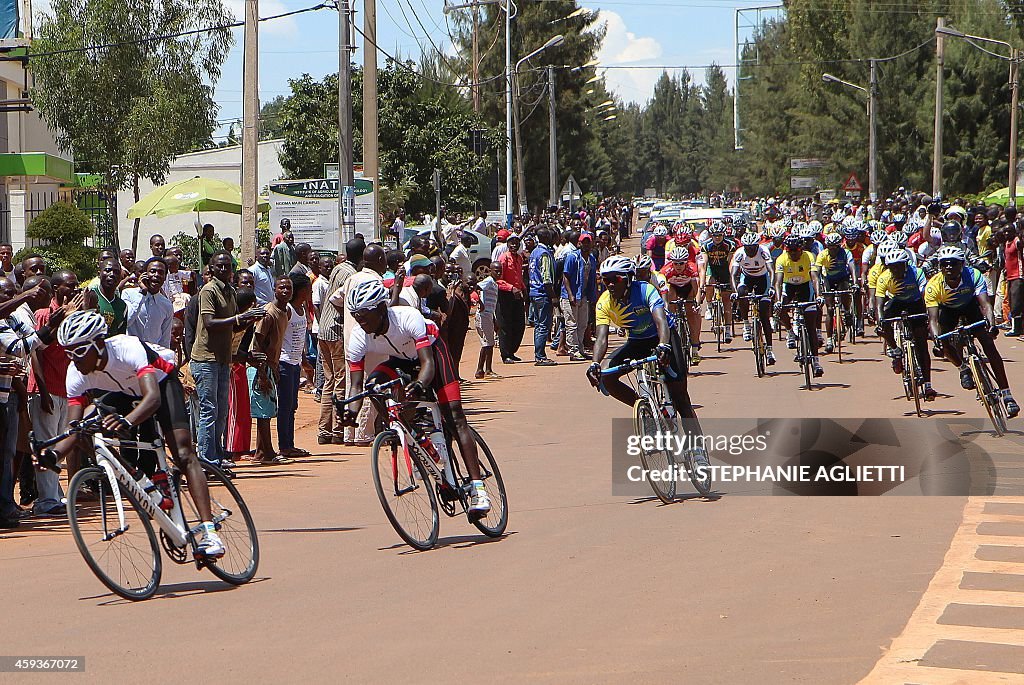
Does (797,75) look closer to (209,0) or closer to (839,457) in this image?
(209,0)

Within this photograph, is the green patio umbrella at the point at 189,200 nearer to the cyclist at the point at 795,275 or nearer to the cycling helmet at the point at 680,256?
the cycling helmet at the point at 680,256

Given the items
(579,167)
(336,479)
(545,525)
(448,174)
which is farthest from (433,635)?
(579,167)

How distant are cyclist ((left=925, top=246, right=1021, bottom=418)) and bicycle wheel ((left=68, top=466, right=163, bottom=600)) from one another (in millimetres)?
9197

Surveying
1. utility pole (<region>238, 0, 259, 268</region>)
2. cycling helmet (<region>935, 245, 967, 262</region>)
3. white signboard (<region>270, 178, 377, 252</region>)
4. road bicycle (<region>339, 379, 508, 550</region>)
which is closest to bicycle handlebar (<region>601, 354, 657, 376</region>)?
road bicycle (<region>339, 379, 508, 550</region>)

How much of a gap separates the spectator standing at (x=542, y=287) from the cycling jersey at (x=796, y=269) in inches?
176

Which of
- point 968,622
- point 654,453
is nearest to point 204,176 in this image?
point 654,453

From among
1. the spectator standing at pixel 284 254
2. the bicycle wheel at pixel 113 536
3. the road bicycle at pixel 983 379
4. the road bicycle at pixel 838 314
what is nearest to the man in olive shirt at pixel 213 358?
the bicycle wheel at pixel 113 536

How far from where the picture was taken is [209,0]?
127 feet

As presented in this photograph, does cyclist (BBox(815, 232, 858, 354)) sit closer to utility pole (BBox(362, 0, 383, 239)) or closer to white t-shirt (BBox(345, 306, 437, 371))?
utility pole (BBox(362, 0, 383, 239))

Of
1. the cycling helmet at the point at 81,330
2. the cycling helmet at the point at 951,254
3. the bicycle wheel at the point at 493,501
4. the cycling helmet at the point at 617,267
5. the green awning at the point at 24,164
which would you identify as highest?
the green awning at the point at 24,164

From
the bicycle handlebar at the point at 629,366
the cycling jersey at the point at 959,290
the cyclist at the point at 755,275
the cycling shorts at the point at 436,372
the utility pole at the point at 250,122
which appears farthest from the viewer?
the utility pole at the point at 250,122

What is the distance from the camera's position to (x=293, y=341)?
13.9 metres

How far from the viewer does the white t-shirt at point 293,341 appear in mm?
13891

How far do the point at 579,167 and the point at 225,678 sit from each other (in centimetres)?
8013
